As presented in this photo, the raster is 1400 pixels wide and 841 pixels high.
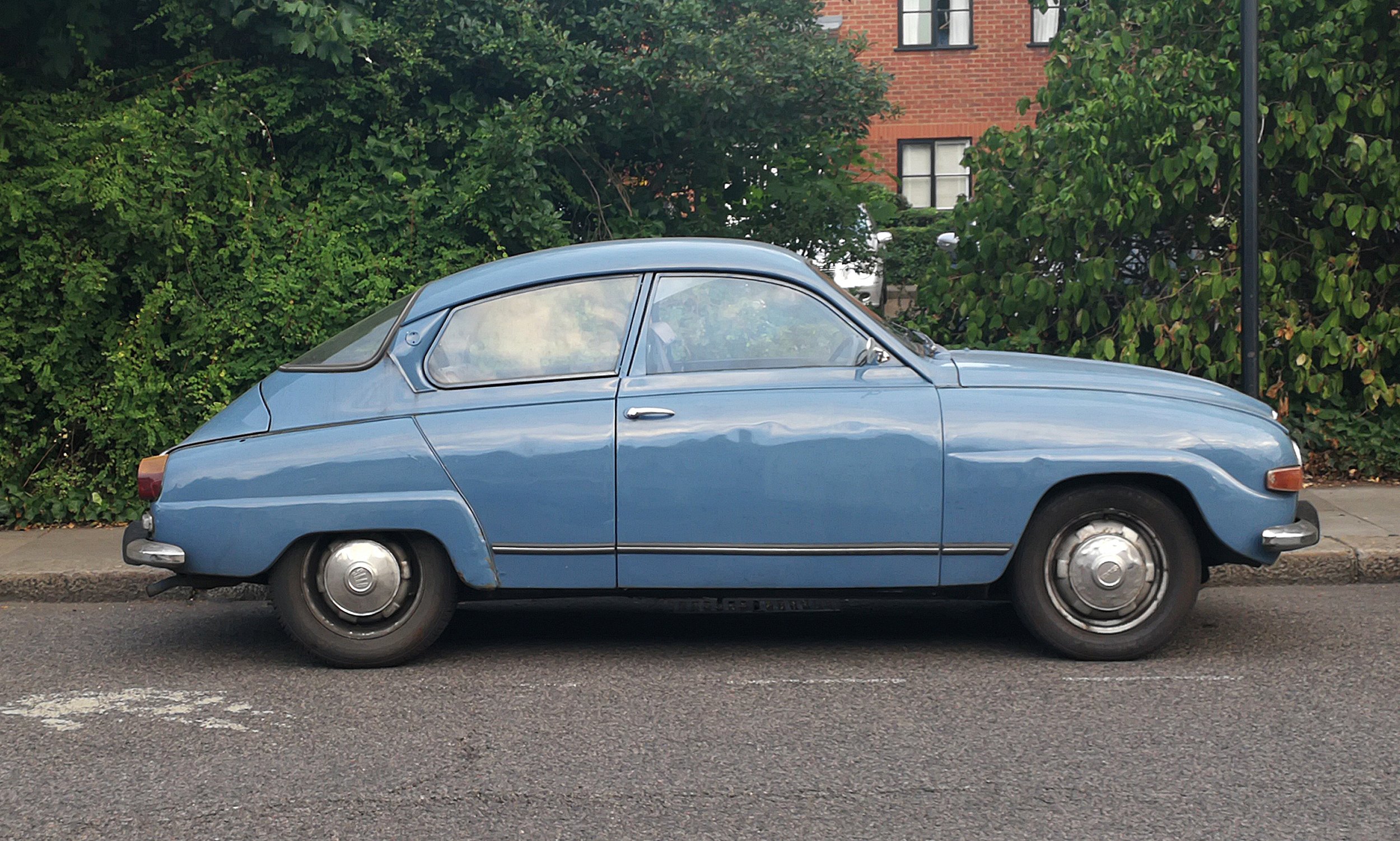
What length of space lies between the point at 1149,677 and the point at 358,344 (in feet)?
11.0

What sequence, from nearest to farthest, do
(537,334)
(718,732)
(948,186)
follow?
(718,732) → (537,334) → (948,186)

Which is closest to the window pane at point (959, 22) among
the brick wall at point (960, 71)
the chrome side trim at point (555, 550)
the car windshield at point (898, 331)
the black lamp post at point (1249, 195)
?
the brick wall at point (960, 71)

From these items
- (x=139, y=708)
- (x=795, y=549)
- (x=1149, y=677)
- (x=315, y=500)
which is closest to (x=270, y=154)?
(x=315, y=500)

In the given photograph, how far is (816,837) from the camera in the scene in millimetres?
3914

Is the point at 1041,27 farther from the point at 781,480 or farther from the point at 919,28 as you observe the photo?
the point at 781,480

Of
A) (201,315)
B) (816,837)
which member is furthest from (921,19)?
(816,837)

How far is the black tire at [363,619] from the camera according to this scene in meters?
5.72

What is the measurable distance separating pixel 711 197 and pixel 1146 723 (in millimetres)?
6090

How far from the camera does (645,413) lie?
5.59 meters

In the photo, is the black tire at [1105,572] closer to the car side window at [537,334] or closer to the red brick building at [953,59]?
the car side window at [537,334]

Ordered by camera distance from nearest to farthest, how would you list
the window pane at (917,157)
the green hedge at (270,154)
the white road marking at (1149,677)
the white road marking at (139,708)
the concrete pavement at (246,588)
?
1. the white road marking at (139,708)
2. the white road marking at (1149,677)
3. the concrete pavement at (246,588)
4. the green hedge at (270,154)
5. the window pane at (917,157)

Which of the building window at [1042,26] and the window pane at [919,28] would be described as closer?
the building window at [1042,26]

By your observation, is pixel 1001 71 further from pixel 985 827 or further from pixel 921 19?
pixel 985 827

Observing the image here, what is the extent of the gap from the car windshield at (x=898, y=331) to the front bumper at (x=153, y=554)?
274 cm
